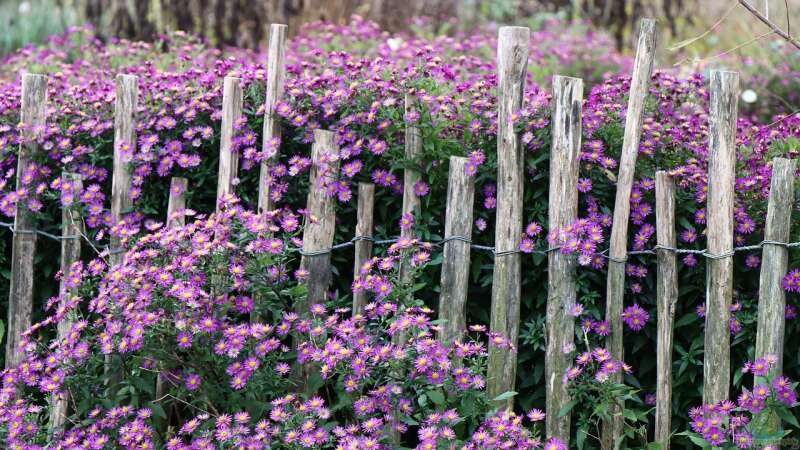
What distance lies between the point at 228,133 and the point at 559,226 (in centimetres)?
120

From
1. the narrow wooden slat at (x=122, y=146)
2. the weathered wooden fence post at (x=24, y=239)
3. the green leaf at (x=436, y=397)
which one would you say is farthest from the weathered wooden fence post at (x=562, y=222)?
the weathered wooden fence post at (x=24, y=239)

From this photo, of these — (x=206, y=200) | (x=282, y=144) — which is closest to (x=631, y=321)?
(x=282, y=144)

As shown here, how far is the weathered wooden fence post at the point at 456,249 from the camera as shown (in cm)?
309

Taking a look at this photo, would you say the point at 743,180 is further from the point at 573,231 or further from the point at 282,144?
the point at 282,144

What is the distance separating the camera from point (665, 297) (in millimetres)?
2930

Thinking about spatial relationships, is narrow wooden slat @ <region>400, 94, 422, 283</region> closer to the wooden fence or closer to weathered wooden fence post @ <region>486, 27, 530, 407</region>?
the wooden fence

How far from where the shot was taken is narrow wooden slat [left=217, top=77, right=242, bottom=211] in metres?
3.39

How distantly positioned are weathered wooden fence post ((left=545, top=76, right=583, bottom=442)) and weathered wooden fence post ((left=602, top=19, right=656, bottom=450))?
12 cm

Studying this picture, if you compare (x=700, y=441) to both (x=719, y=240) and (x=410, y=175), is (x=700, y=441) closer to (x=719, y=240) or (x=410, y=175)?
(x=719, y=240)

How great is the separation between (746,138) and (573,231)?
0.97 meters

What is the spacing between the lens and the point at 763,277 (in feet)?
9.34

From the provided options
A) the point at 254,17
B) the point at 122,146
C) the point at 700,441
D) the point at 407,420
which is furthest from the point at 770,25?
the point at 254,17

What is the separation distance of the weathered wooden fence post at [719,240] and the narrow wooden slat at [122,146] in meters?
2.01

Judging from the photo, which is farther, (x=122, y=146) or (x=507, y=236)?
(x=122, y=146)
